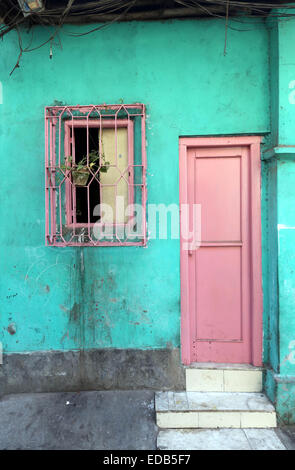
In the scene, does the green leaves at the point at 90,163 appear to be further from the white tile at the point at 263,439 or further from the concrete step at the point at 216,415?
the white tile at the point at 263,439

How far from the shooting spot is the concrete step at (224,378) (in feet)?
9.34

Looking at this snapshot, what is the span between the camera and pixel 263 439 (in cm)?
241

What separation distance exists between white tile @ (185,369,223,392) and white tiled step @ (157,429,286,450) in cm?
39

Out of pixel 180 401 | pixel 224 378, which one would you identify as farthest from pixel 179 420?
pixel 224 378

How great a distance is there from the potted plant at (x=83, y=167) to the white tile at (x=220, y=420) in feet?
8.20

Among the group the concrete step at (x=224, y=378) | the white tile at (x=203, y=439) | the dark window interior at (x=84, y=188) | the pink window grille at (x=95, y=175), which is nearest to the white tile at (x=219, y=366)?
the concrete step at (x=224, y=378)

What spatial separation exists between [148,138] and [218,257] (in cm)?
144

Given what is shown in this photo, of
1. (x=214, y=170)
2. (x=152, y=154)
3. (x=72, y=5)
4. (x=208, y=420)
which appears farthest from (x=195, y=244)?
(x=72, y=5)

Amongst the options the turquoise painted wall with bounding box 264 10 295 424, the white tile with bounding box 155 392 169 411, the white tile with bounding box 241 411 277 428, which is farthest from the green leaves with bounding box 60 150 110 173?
the white tile with bounding box 241 411 277 428

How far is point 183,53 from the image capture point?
9.39 ft

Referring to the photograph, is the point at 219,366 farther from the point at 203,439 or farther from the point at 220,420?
the point at 203,439

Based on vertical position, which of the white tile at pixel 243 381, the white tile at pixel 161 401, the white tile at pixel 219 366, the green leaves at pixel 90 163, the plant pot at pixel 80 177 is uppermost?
the green leaves at pixel 90 163
